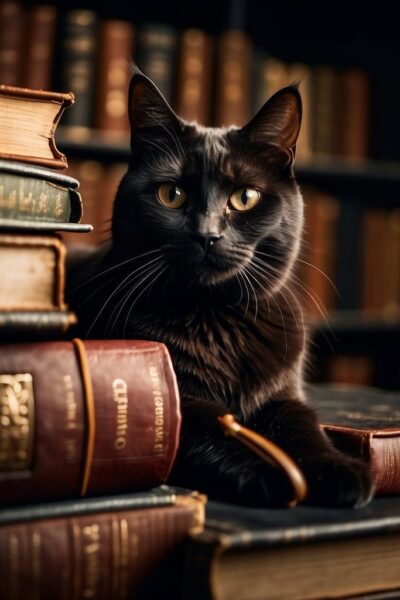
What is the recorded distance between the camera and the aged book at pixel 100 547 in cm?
54

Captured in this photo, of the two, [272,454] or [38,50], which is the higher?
[38,50]

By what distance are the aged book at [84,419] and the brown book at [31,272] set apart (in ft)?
0.12

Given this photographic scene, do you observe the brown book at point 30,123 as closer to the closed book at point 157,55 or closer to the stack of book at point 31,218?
the stack of book at point 31,218

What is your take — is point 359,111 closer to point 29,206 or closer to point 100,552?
point 29,206

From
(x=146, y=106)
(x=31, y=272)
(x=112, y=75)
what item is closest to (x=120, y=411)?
(x=31, y=272)

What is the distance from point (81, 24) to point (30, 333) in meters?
1.14

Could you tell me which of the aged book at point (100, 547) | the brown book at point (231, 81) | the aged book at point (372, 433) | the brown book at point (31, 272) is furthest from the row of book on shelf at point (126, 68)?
the aged book at point (100, 547)

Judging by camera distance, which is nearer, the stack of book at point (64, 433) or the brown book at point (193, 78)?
the stack of book at point (64, 433)

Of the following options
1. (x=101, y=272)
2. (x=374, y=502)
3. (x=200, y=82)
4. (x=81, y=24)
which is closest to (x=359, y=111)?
(x=200, y=82)

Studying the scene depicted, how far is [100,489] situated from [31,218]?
0.23 meters

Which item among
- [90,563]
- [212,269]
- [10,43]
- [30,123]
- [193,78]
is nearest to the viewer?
[90,563]

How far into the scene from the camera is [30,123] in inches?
26.7

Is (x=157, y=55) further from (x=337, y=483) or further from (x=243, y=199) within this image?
(x=337, y=483)

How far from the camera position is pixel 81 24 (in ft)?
5.14
